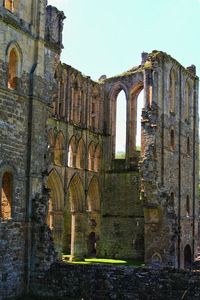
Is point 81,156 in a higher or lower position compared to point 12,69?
lower

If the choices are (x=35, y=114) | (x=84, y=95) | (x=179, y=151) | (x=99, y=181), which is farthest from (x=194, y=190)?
(x=35, y=114)

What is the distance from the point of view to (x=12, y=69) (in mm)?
16109

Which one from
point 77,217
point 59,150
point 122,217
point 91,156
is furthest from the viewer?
point 91,156

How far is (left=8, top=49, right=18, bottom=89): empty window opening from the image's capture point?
16.0 meters

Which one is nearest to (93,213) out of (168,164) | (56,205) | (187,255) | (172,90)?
(56,205)

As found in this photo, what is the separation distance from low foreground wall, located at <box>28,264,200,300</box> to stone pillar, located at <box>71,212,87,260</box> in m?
14.4

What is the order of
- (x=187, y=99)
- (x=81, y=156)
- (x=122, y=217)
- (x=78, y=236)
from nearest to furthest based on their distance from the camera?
(x=78, y=236) < (x=81, y=156) < (x=187, y=99) < (x=122, y=217)

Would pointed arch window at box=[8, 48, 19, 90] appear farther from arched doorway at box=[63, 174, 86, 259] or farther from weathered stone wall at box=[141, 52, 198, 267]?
arched doorway at box=[63, 174, 86, 259]

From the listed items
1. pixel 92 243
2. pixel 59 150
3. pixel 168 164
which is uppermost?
pixel 59 150

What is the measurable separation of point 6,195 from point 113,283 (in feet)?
13.1

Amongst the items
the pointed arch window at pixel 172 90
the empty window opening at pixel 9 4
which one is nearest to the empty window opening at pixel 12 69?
the empty window opening at pixel 9 4

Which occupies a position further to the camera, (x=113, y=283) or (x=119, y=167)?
(x=119, y=167)

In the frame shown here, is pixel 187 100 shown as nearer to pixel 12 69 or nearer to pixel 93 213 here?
pixel 93 213

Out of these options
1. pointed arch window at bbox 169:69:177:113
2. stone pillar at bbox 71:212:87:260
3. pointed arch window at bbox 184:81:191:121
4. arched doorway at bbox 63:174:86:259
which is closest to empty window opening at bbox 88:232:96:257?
arched doorway at bbox 63:174:86:259
